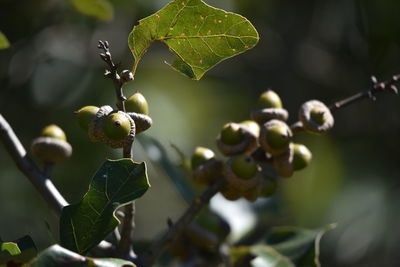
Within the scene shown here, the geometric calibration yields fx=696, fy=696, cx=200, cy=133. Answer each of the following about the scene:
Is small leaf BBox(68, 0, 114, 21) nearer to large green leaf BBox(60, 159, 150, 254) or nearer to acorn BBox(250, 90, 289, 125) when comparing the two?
acorn BBox(250, 90, 289, 125)

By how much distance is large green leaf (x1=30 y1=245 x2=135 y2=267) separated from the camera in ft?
3.15

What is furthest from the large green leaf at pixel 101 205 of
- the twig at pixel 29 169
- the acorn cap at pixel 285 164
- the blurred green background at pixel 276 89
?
the blurred green background at pixel 276 89

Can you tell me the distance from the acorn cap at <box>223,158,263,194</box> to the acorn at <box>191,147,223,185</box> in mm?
52

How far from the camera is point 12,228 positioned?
250 centimetres

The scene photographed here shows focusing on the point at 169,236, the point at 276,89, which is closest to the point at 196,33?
the point at 169,236

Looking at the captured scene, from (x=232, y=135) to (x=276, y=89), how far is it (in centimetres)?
178

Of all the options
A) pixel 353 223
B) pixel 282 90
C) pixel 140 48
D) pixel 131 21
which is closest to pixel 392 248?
pixel 353 223

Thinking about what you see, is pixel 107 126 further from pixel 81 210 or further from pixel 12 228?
pixel 12 228

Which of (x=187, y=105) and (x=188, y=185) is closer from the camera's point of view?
(x=188, y=185)

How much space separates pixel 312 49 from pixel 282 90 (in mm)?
235

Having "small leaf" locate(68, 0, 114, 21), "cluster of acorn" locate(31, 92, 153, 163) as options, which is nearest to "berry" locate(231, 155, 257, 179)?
"cluster of acorn" locate(31, 92, 153, 163)

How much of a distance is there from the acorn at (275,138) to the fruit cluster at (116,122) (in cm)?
28

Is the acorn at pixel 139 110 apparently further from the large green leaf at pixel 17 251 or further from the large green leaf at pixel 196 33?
the large green leaf at pixel 17 251

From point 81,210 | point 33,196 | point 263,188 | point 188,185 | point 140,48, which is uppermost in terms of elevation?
point 140,48
